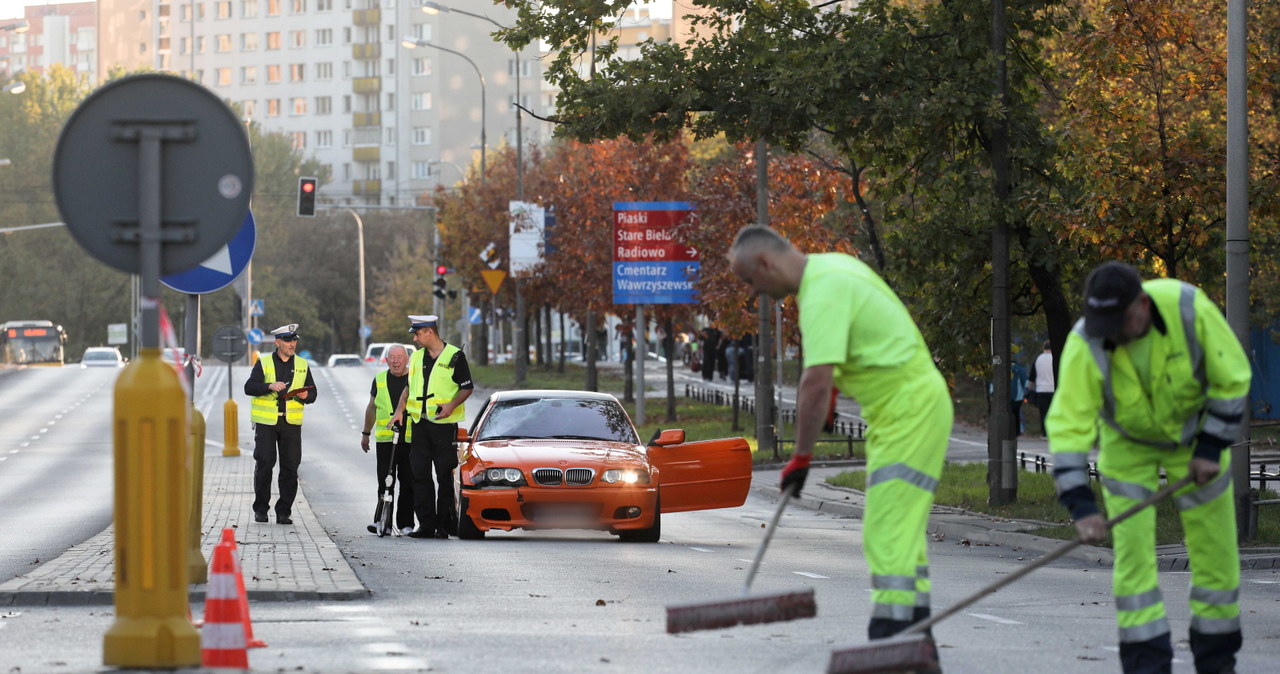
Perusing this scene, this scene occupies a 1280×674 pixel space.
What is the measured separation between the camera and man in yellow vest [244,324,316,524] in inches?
682

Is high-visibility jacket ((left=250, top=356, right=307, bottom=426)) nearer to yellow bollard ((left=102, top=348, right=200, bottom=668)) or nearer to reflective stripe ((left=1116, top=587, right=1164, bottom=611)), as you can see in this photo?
yellow bollard ((left=102, top=348, right=200, bottom=668))

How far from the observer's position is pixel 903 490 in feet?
21.3

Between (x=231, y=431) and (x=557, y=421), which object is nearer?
(x=557, y=421)

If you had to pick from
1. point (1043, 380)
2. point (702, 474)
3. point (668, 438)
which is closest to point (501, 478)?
point (668, 438)

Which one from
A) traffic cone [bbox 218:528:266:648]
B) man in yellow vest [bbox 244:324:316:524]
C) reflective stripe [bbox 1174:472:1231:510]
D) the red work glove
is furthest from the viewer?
man in yellow vest [bbox 244:324:316:524]

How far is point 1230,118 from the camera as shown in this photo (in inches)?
592

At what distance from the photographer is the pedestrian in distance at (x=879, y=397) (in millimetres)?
6488

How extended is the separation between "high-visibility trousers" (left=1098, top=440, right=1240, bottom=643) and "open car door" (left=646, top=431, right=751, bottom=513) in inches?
378

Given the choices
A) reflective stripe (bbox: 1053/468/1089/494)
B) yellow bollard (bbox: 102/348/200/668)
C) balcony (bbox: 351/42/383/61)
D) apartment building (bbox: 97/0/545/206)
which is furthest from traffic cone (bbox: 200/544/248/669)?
balcony (bbox: 351/42/383/61)

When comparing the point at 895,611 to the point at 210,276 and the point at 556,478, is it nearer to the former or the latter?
the point at 210,276

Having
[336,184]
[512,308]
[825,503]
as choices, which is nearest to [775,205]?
[825,503]

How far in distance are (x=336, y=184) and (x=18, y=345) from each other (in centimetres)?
6186

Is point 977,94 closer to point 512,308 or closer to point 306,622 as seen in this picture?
point 306,622

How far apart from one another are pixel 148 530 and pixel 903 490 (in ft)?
9.13
